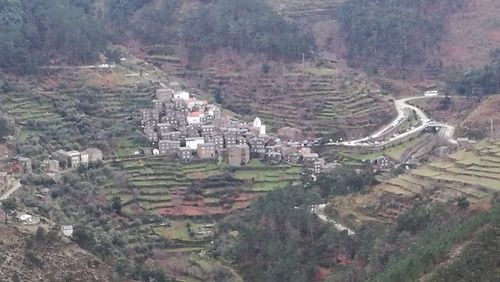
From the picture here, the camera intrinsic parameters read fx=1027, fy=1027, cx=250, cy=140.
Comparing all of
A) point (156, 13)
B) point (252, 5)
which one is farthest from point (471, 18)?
point (156, 13)

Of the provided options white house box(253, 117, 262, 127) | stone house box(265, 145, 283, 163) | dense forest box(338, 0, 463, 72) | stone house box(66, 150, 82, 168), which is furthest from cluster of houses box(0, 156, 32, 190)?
dense forest box(338, 0, 463, 72)

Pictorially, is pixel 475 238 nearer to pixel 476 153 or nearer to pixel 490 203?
pixel 490 203

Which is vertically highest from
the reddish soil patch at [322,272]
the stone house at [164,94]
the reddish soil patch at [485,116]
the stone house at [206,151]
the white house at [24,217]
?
the stone house at [164,94]

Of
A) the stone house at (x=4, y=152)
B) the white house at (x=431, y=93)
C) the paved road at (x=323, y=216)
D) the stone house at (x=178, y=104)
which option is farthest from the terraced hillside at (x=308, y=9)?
the paved road at (x=323, y=216)

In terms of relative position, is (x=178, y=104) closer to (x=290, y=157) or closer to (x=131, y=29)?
(x=290, y=157)

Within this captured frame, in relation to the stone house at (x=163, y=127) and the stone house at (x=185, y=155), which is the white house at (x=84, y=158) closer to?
the stone house at (x=185, y=155)

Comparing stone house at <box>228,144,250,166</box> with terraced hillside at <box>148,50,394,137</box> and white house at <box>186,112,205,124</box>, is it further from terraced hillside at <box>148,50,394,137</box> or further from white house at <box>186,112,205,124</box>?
terraced hillside at <box>148,50,394,137</box>
